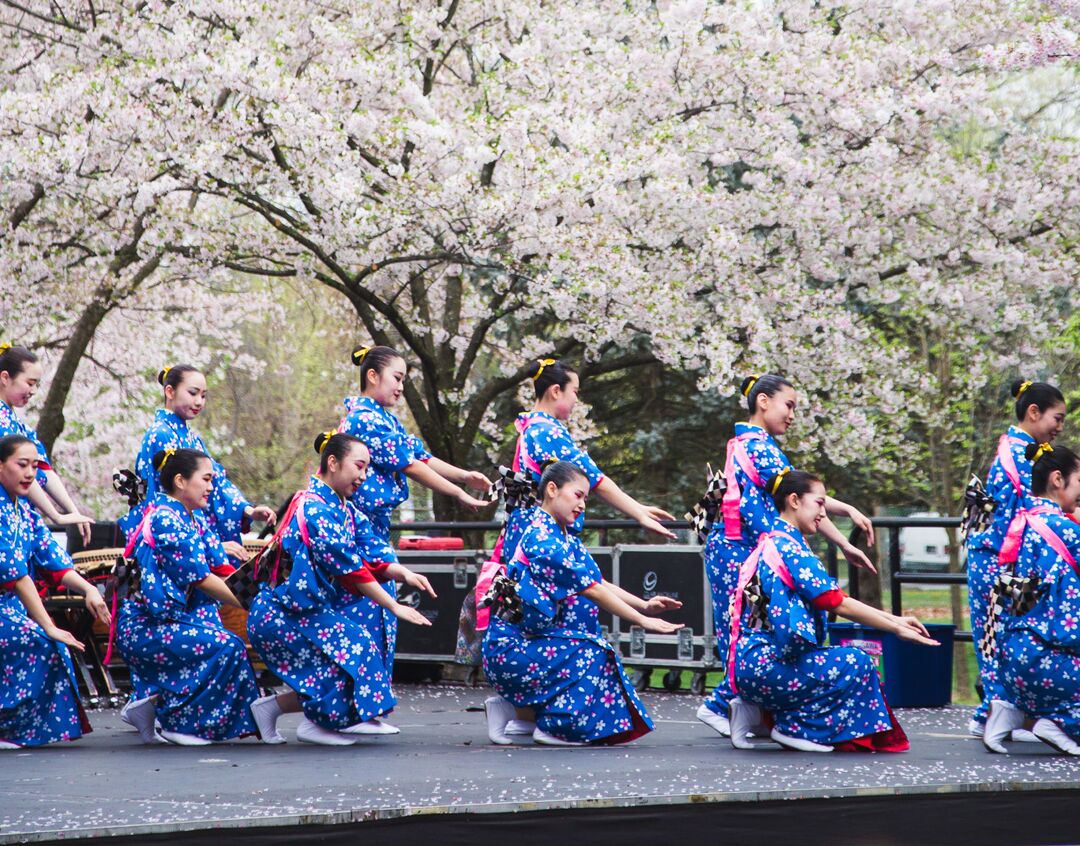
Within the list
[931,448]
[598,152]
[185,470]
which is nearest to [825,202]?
[598,152]

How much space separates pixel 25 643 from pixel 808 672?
3.13 metres

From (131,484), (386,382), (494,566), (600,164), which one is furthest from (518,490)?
(600,164)

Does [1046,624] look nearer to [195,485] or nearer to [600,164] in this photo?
[195,485]

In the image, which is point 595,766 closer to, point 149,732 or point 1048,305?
point 149,732

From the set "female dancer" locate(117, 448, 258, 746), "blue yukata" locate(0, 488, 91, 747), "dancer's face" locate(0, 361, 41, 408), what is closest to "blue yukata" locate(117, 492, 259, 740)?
"female dancer" locate(117, 448, 258, 746)

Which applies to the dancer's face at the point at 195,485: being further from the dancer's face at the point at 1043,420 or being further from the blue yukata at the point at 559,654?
the dancer's face at the point at 1043,420

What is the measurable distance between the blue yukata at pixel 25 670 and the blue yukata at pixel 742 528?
108 inches

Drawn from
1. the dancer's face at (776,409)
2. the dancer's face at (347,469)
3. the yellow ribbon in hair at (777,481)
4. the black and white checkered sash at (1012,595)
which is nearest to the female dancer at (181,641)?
the dancer's face at (347,469)

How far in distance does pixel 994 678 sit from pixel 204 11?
26.8 feet

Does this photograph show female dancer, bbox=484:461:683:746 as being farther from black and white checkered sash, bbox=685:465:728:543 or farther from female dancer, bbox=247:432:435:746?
black and white checkered sash, bbox=685:465:728:543

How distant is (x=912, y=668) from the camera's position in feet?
27.1

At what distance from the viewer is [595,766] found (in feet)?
18.2

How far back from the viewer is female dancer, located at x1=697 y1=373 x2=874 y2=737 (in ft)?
22.0

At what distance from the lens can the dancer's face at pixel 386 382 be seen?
23.0ft
